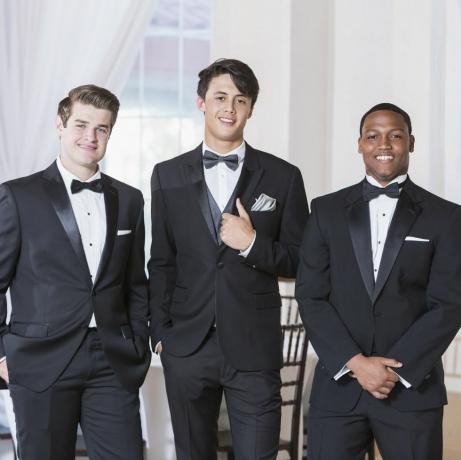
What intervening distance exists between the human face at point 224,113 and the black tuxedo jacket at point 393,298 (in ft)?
1.40

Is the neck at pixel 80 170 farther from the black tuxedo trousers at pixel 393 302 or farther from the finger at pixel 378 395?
the finger at pixel 378 395

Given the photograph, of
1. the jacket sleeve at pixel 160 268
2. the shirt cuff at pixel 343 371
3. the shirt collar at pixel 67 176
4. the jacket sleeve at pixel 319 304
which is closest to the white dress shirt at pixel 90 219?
the shirt collar at pixel 67 176

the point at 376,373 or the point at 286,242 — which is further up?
the point at 286,242

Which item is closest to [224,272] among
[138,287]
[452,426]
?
[138,287]

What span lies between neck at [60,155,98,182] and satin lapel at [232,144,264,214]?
0.46m

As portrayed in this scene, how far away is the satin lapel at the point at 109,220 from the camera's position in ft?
9.25

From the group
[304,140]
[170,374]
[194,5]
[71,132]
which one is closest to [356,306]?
[170,374]

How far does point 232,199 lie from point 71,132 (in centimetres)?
54

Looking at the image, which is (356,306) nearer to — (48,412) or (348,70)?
(48,412)

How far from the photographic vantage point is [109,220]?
286cm

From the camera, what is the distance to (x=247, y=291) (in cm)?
293

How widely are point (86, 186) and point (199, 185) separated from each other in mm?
373

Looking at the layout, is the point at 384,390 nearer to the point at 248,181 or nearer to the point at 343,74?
the point at 248,181

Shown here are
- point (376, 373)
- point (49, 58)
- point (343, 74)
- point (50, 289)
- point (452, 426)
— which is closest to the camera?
point (376, 373)
